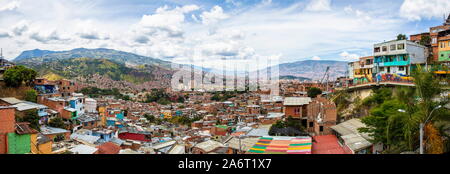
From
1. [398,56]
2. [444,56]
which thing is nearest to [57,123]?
[398,56]

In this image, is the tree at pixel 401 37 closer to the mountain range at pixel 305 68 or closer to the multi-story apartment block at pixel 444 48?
the multi-story apartment block at pixel 444 48

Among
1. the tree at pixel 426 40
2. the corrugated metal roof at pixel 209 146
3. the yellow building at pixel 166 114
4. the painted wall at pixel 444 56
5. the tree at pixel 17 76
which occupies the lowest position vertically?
the yellow building at pixel 166 114

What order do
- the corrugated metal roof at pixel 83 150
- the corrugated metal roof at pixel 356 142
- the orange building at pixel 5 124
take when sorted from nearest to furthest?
1. the orange building at pixel 5 124
2. the corrugated metal roof at pixel 356 142
3. the corrugated metal roof at pixel 83 150

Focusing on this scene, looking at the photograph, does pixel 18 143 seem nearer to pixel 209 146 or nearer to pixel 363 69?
pixel 209 146

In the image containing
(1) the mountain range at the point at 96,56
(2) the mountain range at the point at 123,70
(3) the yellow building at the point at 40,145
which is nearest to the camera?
(3) the yellow building at the point at 40,145

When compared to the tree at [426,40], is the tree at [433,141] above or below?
below

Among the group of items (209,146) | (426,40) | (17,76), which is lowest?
(209,146)

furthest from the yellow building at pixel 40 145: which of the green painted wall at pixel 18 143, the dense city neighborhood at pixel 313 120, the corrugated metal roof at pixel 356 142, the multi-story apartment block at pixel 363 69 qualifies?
the multi-story apartment block at pixel 363 69
